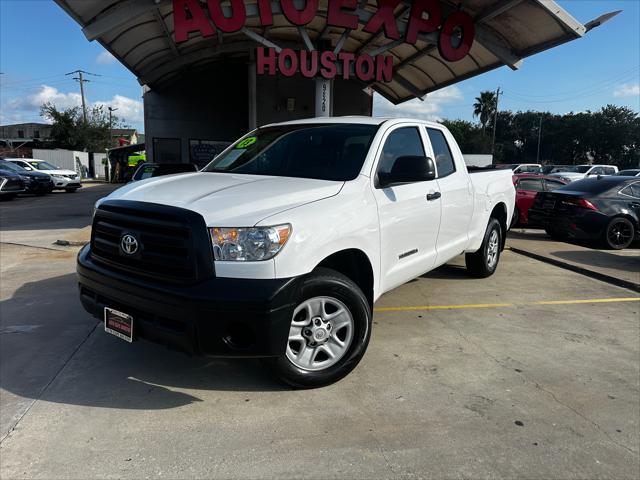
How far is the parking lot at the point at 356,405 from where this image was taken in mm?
2580

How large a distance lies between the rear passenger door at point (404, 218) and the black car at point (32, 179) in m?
21.2

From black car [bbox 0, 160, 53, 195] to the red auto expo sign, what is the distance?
12794 millimetres

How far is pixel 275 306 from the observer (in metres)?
2.79

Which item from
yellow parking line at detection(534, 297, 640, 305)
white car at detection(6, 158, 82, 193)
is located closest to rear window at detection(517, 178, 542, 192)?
yellow parking line at detection(534, 297, 640, 305)

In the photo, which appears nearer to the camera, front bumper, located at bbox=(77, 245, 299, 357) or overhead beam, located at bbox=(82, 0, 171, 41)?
front bumper, located at bbox=(77, 245, 299, 357)

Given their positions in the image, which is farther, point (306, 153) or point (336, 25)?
point (336, 25)

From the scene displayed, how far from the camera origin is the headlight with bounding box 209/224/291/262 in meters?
2.80

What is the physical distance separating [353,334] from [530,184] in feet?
36.3

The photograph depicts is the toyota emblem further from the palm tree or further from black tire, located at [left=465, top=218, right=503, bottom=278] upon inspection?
the palm tree

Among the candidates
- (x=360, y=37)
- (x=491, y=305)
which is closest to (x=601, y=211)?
(x=491, y=305)

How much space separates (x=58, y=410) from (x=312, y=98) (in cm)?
1940

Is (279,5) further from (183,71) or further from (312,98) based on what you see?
(183,71)

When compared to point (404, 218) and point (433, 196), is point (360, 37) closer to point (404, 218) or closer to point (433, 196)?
point (433, 196)

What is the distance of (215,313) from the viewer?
Answer: 8.98 ft
